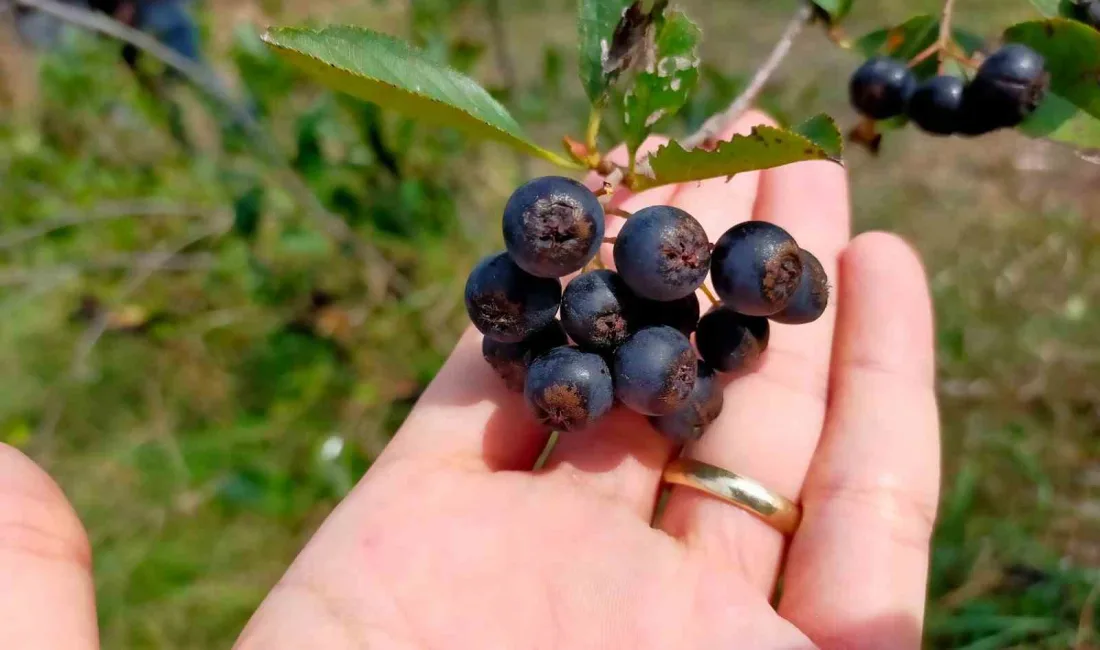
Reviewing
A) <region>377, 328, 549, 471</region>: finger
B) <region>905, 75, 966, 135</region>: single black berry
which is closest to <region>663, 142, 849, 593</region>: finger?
<region>377, 328, 549, 471</region>: finger

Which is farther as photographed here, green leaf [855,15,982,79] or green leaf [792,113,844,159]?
green leaf [855,15,982,79]

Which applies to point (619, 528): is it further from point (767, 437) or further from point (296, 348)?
point (296, 348)

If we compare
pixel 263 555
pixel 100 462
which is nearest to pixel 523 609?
pixel 263 555

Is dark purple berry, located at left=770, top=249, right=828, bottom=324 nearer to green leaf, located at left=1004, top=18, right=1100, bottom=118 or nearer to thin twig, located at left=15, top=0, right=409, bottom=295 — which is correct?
green leaf, located at left=1004, top=18, right=1100, bottom=118

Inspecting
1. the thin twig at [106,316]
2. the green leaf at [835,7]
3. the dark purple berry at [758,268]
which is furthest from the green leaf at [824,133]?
the thin twig at [106,316]

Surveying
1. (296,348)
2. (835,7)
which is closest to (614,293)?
(835,7)

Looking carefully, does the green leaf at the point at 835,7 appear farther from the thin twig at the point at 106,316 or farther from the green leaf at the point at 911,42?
the thin twig at the point at 106,316
